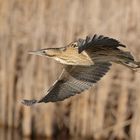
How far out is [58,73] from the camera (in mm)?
7734

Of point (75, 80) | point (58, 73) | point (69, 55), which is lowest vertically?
point (75, 80)

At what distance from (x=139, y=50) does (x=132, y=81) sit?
48 centimetres

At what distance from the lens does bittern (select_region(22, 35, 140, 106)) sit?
3350mm

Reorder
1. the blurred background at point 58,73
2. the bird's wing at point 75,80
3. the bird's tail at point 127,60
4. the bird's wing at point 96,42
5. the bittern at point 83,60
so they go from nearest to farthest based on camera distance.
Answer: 1. the bird's wing at point 96,42
2. the bittern at point 83,60
3. the bird's tail at point 127,60
4. the bird's wing at point 75,80
5. the blurred background at point 58,73

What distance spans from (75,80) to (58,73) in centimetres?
369

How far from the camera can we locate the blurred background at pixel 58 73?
7.34 metres

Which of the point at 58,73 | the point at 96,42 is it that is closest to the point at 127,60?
the point at 96,42

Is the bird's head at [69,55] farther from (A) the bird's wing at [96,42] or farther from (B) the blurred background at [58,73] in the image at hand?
(B) the blurred background at [58,73]

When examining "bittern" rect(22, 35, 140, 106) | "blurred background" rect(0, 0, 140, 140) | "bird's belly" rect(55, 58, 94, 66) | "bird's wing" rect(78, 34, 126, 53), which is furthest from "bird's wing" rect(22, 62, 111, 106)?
"blurred background" rect(0, 0, 140, 140)

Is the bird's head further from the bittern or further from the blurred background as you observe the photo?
the blurred background

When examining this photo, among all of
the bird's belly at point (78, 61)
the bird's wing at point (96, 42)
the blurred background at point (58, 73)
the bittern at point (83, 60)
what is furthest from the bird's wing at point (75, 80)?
the blurred background at point (58, 73)

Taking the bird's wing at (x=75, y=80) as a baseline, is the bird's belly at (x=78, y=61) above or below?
above

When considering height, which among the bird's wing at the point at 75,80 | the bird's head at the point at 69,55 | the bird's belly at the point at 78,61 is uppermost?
the bird's head at the point at 69,55

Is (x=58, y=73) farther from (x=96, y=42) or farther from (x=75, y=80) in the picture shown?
(x=96, y=42)
